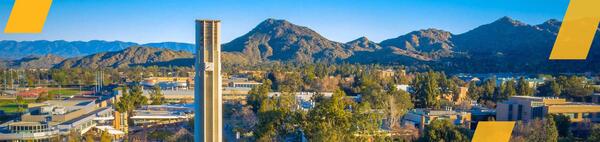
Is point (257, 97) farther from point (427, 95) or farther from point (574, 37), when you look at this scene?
point (574, 37)

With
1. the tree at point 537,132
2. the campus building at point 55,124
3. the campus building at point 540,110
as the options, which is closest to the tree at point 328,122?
the tree at point 537,132

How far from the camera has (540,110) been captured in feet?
46.5

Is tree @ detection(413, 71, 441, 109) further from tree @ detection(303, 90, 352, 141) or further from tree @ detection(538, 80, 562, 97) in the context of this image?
tree @ detection(303, 90, 352, 141)

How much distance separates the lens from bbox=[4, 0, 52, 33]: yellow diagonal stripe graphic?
292 centimetres

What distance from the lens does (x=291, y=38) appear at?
301ft

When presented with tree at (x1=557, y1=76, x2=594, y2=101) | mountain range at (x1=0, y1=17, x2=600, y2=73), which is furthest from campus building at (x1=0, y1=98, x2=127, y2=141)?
mountain range at (x1=0, y1=17, x2=600, y2=73)

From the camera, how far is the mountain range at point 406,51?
4588 cm

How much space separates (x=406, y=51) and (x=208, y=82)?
219ft

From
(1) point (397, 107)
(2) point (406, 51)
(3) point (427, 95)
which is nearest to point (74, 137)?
(1) point (397, 107)

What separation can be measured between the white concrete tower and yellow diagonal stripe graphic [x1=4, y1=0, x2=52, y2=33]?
523 centimetres

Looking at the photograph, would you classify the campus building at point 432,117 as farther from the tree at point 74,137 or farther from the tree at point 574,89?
the tree at point 74,137

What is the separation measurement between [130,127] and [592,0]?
14.3m

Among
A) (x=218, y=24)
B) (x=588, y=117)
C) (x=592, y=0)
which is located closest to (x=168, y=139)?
(x=218, y=24)

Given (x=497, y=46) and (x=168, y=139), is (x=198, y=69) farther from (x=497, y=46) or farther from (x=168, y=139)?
(x=497, y=46)
